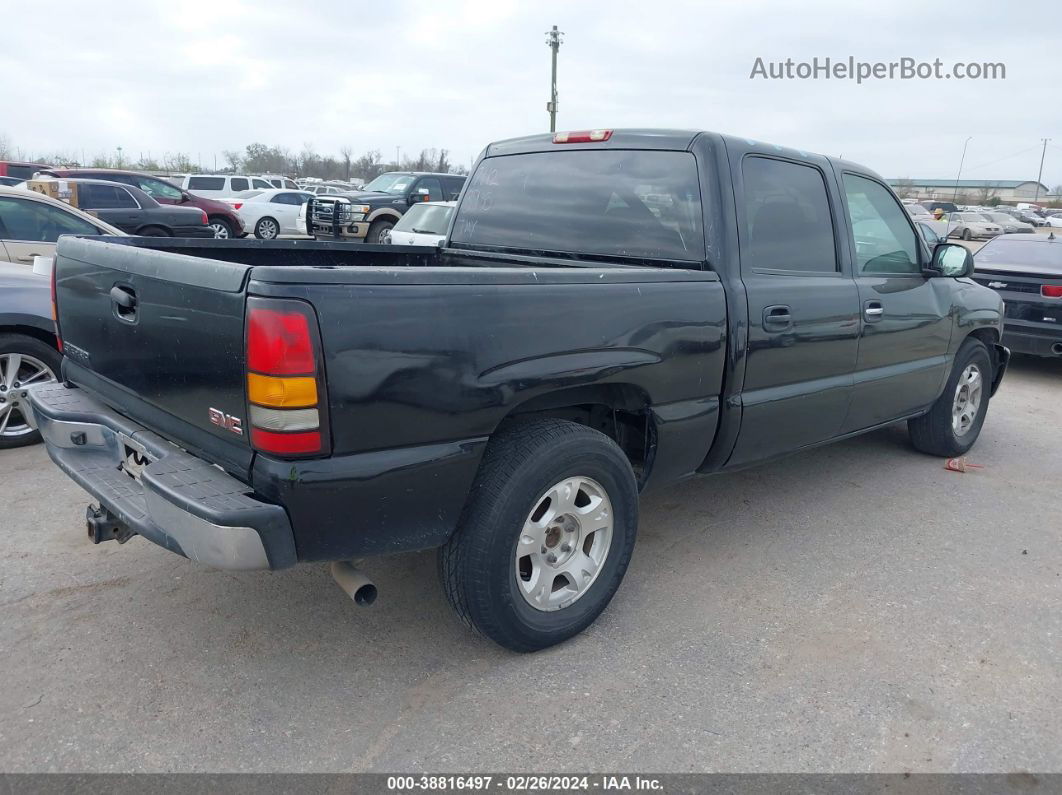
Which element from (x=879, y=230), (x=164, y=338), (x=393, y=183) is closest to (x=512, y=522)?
(x=164, y=338)

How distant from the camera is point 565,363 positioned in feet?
9.34

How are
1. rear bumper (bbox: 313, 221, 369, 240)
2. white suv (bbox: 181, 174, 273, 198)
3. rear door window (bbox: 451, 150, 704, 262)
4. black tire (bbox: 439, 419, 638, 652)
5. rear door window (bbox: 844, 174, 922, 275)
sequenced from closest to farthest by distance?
black tire (bbox: 439, 419, 638, 652), rear door window (bbox: 451, 150, 704, 262), rear door window (bbox: 844, 174, 922, 275), rear bumper (bbox: 313, 221, 369, 240), white suv (bbox: 181, 174, 273, 198)

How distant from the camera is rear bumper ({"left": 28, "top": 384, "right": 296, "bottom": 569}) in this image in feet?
7.67

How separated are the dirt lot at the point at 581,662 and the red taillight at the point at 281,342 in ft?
3.84

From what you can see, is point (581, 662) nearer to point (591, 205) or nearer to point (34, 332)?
point (591, 205)

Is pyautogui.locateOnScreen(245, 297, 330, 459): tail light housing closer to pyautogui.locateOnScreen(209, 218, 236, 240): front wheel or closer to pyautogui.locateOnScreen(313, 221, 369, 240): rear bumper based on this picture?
pyautogui.locateOnScreen(313, 221, 369, 240): rear bumper

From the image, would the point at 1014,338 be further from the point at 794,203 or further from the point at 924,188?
the point at 924,188

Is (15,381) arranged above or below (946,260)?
below

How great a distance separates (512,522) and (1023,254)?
853 centimetres

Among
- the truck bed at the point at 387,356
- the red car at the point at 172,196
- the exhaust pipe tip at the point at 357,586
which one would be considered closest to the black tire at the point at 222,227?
the red car at the point at 172,196

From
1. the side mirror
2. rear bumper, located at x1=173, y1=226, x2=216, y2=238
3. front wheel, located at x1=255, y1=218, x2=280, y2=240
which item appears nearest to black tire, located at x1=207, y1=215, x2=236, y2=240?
front wheel, located at x1=255, y1=218, x2=280, y2=240

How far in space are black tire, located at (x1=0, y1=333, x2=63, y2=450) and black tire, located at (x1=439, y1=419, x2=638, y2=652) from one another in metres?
3.44

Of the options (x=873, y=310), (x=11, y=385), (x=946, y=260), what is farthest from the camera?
(x=11, y=385)

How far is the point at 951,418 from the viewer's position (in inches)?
215
